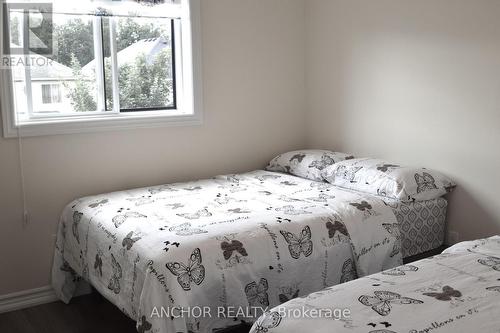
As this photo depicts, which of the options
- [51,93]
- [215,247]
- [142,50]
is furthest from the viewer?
[142,50]

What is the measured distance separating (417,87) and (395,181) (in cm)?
70

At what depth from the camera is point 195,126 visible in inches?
154

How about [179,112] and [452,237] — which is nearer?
[452,237]

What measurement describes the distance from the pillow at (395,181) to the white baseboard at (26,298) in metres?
1.99

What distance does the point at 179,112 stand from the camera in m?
3.91

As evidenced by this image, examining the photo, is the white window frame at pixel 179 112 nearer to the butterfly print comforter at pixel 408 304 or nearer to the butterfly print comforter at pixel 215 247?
the butterfly print comforter at pixel 215 247

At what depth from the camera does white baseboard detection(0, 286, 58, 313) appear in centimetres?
329

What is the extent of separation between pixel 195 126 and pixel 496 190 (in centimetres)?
201

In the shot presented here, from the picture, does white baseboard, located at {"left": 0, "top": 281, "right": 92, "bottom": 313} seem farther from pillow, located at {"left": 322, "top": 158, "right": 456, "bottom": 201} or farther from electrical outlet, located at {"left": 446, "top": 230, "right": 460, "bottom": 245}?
electrical outlet, located at {"left": 446, "top": 230, "right": 460, "bottom": 245}

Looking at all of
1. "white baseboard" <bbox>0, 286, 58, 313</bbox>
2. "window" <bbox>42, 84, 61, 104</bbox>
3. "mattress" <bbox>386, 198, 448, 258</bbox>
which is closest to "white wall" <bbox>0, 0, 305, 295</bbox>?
"white baseboard" <bbox>0, 286, 58, 313</bbox>

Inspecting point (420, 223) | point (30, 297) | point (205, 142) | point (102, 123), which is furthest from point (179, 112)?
point (420, 223)

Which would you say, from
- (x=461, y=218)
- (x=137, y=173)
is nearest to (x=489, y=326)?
(x=461, y=218)

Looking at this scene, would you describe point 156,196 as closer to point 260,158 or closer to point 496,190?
point 260,158

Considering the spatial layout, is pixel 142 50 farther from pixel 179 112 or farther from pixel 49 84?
pixel 49 84
